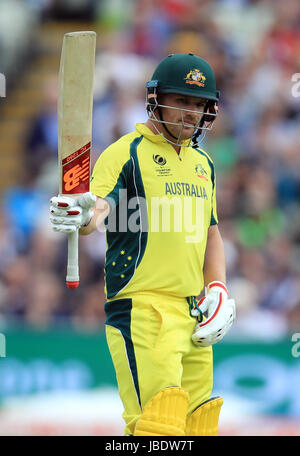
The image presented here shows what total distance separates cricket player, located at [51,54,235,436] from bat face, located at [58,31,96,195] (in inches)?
4.3

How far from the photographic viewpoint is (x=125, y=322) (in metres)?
4.23

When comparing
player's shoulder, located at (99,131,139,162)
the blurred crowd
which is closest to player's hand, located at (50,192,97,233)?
player's shoulder, located at (99,131,139,162)

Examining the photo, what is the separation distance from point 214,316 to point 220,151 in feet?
15.5

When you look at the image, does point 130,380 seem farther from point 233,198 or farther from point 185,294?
point 233,198

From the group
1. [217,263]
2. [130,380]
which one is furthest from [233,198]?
[130,380]

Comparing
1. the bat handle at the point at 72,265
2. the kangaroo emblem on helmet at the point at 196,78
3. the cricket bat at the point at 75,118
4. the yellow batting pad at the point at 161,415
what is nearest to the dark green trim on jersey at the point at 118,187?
the cricket bat at the point at 75,118

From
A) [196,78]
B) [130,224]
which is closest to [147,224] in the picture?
[130,224]

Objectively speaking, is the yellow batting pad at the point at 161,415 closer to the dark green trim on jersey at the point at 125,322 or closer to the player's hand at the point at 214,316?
the dark green trim on jersey at the point at 125,322

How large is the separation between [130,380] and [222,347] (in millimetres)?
3159

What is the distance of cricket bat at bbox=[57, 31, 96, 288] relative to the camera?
13.1ft

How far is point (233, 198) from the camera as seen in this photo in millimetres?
8570

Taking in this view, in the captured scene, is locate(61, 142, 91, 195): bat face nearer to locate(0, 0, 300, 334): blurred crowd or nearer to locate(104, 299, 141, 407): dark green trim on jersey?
locate(104, 299, 141, 407): dark green trim on jersey

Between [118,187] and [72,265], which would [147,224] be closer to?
[118,187]

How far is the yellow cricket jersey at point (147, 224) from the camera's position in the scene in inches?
167
